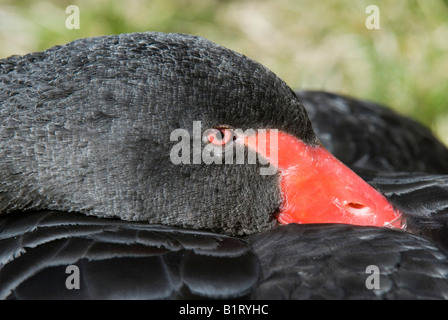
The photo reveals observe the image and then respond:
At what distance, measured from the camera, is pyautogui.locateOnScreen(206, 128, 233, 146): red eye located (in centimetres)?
275

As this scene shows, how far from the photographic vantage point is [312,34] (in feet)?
21.5

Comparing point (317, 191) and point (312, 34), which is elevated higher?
point (312, 34)

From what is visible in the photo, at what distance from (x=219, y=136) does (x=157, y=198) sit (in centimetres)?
37

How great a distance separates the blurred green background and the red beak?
309 cm

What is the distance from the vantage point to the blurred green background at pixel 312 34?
5824 millimetres

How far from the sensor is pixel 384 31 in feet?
20.2

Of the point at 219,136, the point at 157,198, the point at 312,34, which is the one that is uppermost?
the point at 312,34

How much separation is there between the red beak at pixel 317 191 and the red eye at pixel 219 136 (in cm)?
9

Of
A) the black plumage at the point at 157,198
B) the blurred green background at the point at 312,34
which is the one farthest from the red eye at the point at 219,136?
the blurred green background at the point at 312,34

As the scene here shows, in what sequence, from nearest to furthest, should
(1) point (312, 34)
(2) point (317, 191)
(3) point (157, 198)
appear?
(3) point (157, 198) → (2) point (317, 191) → (1) point (312, 34)

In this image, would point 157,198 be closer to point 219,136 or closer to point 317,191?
point 219,136

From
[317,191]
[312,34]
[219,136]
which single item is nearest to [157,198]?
[219,136]

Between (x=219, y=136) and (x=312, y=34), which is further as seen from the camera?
(x=312, y=34)

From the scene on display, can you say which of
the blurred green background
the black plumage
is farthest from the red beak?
the blurred green background
